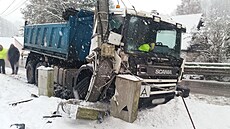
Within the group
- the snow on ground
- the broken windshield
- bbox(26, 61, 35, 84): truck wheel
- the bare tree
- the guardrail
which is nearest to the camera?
the snow on ground

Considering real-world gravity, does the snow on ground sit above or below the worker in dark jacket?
below

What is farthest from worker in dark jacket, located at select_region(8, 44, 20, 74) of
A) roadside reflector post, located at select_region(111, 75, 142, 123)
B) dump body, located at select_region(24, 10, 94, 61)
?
roadside reflector post, located at select_region(111, 75, 142, 123)

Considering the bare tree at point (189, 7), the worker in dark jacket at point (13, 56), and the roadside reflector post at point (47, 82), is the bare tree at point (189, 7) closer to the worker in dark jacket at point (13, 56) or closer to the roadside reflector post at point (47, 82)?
the worker in dark jacket at point (13, 56)

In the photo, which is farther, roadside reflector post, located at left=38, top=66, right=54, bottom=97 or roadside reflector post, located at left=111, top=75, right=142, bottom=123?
roadside reflector post, located at left=38, top=66, right=54, bottom=97

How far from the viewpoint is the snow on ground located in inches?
200

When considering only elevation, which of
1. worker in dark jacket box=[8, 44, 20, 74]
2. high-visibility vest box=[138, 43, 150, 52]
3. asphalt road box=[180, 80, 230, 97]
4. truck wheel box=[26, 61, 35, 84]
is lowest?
asphalt road box=[180, 80, 230, 97]

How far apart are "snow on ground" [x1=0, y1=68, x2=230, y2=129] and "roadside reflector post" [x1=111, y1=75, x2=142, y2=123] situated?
0.27m

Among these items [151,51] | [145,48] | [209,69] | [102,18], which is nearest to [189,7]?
[209,69]

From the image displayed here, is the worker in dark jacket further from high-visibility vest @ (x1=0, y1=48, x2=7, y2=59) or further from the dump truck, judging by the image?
the dump truck

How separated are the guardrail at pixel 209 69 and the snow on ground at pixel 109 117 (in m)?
4.63

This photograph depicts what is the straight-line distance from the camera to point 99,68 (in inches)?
215

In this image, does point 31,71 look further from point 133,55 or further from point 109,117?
point 133,55

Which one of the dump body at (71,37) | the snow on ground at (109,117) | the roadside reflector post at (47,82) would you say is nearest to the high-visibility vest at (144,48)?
the snow on ground at (109,117)

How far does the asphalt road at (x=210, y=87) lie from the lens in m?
11.5
